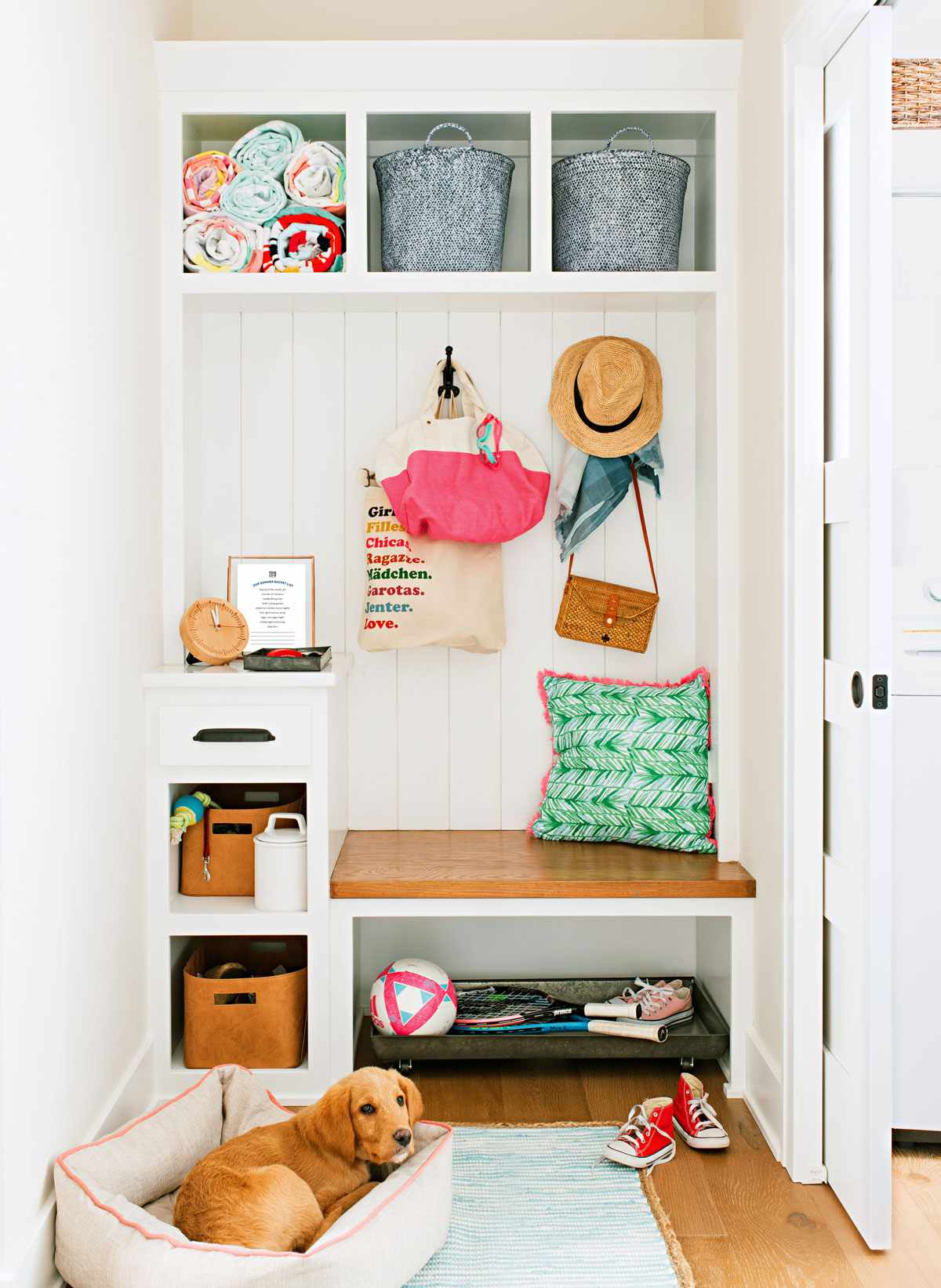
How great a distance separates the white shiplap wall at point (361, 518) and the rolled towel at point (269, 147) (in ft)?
1.18

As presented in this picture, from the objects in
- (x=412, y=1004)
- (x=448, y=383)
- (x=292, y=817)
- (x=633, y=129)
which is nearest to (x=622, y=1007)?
(x=412, y=1004)

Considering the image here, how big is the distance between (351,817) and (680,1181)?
1217 mm

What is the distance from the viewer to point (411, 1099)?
78.9 inches

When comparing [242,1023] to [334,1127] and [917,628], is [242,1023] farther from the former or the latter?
[917,628]

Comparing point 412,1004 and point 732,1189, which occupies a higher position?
A: point 412,1004

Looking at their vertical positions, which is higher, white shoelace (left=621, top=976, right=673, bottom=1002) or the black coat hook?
the black coat hook

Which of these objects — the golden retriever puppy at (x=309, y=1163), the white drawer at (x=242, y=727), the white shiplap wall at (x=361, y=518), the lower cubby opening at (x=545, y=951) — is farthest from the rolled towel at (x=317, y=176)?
the golden retriever puppy at (x=309, y=1163)

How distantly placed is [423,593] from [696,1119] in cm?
131

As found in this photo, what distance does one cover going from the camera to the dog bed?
1657 millimetres

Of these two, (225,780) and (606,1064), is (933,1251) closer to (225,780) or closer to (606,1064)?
(606,1064)

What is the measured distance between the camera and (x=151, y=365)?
2.54 meters

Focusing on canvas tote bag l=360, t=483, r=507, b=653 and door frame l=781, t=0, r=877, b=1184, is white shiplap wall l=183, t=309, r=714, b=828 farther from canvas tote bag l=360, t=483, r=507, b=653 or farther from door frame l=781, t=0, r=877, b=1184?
door frame l=781, t=0, r=877, b=1184

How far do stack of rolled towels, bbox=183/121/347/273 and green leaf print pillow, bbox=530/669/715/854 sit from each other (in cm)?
125

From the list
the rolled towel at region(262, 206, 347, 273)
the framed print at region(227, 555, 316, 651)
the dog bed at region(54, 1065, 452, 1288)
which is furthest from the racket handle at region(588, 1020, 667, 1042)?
the rolled towel at region(262, 206, 347, 273)
